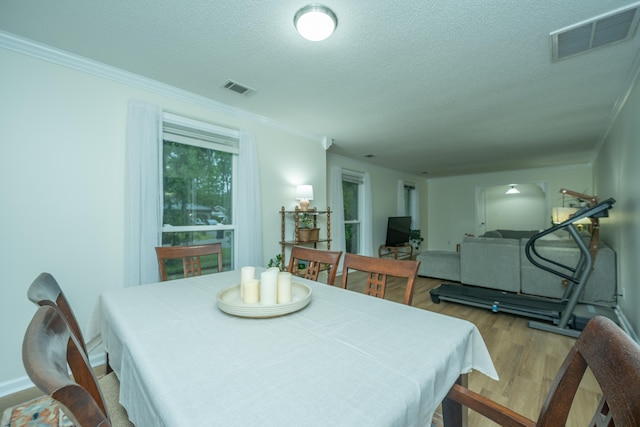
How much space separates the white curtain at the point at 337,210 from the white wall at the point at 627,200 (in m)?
3.47

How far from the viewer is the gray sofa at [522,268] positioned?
318 cm

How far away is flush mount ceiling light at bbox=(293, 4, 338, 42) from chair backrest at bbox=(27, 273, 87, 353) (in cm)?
173

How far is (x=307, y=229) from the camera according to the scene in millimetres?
3613

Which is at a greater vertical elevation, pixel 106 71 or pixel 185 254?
pixel 106 71

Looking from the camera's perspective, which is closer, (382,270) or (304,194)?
(382,270)

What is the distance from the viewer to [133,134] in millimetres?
2248

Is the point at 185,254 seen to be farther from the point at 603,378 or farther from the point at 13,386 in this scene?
the point at 603,378

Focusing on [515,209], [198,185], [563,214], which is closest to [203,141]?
[198,185]

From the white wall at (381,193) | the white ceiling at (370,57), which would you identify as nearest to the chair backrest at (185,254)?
the white ceiling at (370,57)

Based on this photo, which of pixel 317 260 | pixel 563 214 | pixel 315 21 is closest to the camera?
pixel 315 21

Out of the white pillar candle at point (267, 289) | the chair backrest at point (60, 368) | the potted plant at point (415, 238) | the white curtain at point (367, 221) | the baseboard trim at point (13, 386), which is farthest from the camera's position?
the potted plant at point (415, 238)

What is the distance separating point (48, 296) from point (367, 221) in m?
5.13

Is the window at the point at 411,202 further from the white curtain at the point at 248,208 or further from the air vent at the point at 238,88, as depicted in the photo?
the air vent at the point at 238,88

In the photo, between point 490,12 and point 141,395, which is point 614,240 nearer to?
point 490,12
